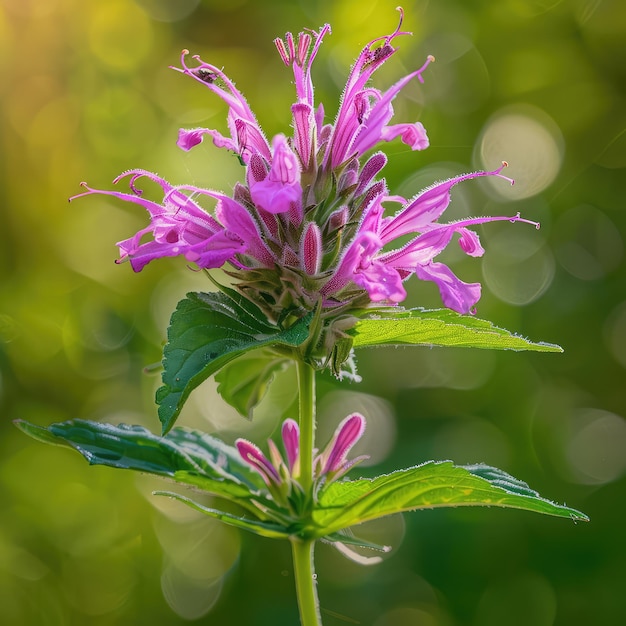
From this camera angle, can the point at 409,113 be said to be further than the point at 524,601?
Yes

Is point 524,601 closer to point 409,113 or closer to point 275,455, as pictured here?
point 275,455

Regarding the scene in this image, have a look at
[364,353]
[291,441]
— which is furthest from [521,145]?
[291,441]

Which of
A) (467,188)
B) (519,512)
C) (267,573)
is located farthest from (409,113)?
(267,573)

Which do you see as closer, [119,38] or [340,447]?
[340,447]

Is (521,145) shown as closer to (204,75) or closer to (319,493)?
(204,75)

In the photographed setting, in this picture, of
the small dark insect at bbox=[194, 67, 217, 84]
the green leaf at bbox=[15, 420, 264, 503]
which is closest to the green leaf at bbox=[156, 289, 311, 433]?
the green leaf at bbox=[15, 420, 264, 503]

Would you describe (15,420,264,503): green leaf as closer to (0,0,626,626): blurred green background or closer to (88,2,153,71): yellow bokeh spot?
(0,0,626,626): blurred green background
